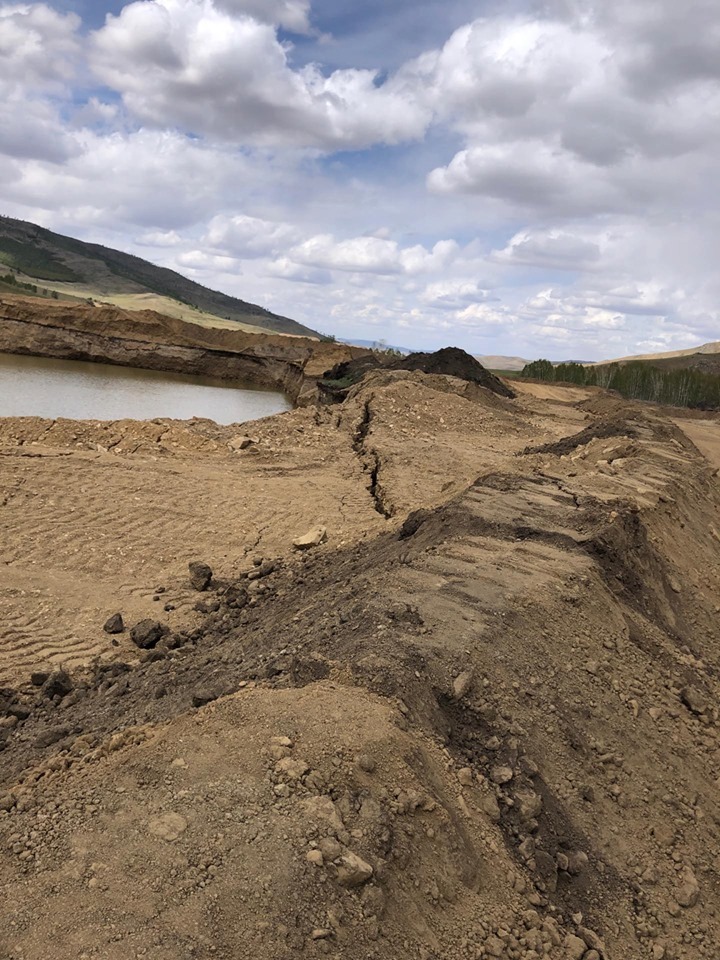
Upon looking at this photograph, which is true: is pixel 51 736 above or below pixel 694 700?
below

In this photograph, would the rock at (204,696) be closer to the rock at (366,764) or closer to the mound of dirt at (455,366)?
the rock at (366,764)

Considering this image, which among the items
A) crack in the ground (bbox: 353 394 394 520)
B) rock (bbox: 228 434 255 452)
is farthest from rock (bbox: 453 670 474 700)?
rock (bbox: 228 434 255 452)

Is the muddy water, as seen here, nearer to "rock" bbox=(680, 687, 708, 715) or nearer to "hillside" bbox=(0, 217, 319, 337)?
"rock" bbox=(680, 687, 708, 715)

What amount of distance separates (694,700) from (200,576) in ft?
14.3

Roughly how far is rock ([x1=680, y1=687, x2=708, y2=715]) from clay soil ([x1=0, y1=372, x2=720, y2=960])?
0.7 inches

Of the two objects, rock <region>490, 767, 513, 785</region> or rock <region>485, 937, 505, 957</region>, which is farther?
rock <region>490, 767, 513, 785</region>

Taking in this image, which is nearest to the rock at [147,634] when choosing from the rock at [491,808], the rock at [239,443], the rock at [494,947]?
the rock at [491,808]

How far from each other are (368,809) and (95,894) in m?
0.98

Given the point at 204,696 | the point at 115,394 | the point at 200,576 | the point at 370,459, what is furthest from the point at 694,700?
the point at 115,394

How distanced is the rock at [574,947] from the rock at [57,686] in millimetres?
3418

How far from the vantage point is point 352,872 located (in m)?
2.34

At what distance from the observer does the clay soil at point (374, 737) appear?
7.54 feet

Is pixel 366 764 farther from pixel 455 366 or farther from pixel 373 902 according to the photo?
pixel 455 366

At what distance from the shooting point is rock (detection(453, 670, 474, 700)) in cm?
341
